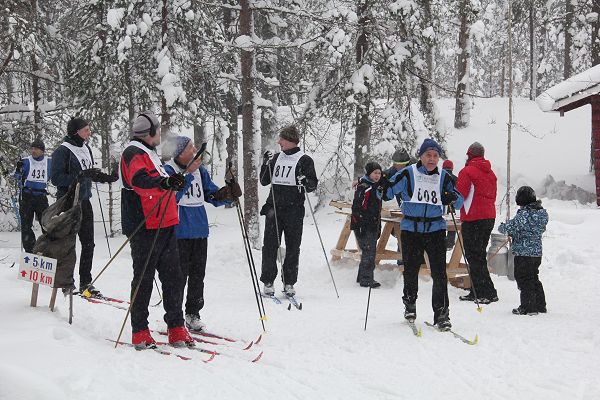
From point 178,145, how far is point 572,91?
13.4m

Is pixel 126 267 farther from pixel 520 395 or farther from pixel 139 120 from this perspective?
pixel 520 395

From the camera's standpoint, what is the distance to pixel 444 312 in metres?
6.47

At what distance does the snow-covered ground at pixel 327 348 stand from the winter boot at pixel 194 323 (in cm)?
29

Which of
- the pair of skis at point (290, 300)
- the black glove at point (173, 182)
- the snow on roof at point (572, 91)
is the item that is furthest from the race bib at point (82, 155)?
the snow on roof at point (572, 91)

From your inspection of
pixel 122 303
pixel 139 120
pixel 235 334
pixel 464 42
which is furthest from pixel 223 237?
pixel 464 42

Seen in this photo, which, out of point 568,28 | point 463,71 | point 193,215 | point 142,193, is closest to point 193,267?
point 193,215

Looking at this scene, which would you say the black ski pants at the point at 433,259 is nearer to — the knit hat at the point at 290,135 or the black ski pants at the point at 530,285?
the black ski pants at the point at 530,285

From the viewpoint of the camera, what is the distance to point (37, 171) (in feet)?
31.8

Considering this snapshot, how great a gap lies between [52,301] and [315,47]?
385 inches

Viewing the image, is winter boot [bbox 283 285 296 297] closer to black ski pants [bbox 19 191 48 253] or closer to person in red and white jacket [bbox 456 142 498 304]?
person in red and white jacket [bbox 456 142 498 304]

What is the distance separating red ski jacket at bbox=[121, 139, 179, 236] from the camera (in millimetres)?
4859

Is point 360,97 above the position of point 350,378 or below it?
above

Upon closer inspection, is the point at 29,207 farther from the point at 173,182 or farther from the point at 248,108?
the point at 173,182

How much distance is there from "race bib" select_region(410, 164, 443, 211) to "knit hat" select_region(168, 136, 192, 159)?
247 cm
